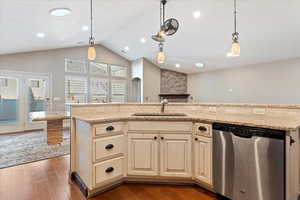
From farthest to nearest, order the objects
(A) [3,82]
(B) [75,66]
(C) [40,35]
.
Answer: (B) [75,66]
(A) [3,82]
(C) [40,35]

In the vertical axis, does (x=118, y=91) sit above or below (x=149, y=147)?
above

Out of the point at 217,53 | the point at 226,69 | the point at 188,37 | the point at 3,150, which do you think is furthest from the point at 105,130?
the point at 226,69

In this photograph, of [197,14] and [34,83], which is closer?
[197,14]

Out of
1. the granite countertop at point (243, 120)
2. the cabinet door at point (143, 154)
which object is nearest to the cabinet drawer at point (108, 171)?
the cabinet door at point (143, 154)

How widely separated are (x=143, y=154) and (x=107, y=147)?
1.49 feet

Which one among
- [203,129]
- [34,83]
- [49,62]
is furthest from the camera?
[49,62]


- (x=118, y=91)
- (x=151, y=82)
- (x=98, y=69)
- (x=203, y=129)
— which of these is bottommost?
(x=203, y=129)

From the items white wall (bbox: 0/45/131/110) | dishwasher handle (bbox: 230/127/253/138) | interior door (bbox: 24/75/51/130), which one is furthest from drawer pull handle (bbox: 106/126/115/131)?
white wall (bbox: 0/45/131/110)

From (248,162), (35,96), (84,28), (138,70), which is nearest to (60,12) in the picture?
(84,28)

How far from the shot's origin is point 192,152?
206 centimetres

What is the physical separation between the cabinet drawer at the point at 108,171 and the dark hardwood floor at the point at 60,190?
0.17 m

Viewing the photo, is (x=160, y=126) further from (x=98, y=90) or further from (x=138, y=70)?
(x=138, y=70)

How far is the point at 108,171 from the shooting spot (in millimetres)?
1978

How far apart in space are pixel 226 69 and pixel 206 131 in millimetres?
6037
